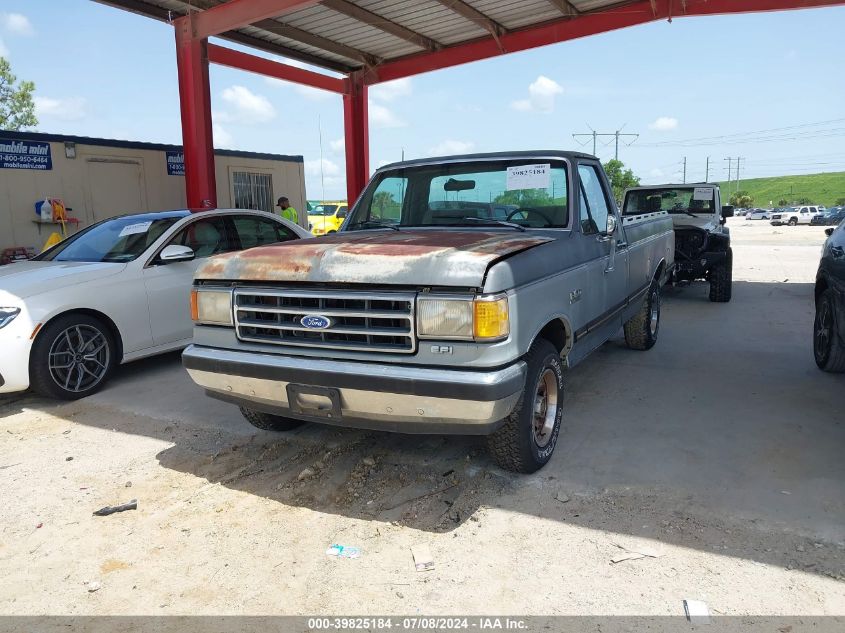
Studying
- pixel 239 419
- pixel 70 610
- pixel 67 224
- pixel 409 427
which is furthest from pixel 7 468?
pixel 67 224

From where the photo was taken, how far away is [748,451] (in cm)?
390

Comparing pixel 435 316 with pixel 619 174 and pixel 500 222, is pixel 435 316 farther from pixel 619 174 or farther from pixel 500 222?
pixel 619 174

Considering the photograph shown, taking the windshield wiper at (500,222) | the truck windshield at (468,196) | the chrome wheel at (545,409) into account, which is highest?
the truck windshield at (468,196)

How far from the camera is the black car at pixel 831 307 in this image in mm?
4621

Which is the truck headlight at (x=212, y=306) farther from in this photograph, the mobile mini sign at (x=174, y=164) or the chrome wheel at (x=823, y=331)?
the mobile mini sign at (x=174, y=164)

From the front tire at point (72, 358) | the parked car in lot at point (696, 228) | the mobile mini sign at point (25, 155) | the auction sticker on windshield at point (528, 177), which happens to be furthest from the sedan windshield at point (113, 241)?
the parked car in lot at point (696, 228)

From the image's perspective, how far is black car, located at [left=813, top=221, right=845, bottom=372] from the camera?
15.2 ft

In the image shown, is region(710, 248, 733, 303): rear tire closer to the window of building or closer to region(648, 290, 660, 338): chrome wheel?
region(648, 290, 660, 338): chrome wheel

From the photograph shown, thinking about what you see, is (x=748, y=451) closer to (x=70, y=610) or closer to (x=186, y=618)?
(x=186, y=618)

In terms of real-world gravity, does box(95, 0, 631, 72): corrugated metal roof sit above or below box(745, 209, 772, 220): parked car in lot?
above

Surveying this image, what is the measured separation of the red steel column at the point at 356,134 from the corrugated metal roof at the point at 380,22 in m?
0.98

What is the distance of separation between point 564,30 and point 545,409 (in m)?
10.2

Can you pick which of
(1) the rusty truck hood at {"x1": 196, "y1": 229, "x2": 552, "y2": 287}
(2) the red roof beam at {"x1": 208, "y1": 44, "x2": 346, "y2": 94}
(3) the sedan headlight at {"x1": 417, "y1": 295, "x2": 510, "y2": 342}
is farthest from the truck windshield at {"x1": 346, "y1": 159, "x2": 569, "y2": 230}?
(2) the red roof beam at {"x1": 208, "y1": 44, "x2": 346, "y2": 94}

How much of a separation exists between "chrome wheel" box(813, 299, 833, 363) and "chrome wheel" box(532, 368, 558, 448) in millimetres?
3105
